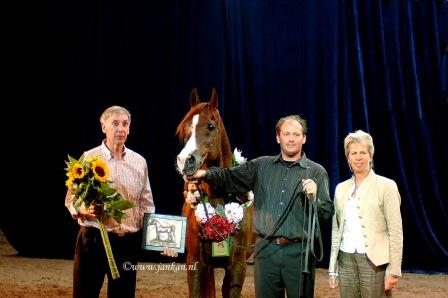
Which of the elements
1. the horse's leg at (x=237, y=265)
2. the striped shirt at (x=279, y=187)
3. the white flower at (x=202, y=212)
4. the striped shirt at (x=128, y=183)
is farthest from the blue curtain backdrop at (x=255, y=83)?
the striped shirt at (x=279, y=187)

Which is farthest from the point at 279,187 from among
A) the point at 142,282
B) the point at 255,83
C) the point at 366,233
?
the point at 255,83

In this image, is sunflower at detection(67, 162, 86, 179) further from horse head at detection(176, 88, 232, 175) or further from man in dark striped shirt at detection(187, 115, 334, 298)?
man in dark striped shirt at detection(187, 115, 334, 298)

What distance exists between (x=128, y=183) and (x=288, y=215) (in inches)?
36.3

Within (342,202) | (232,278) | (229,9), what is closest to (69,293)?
(232,278)

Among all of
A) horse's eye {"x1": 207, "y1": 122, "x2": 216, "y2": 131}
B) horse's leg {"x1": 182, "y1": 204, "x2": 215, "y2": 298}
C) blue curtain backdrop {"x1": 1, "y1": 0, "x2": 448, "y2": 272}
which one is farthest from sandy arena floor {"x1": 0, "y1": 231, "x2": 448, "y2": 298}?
horse's eye {"x1": 207, "y1": 122, "x2": 216, "y2": 131}

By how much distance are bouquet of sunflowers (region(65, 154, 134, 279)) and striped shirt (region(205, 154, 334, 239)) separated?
1.60ft

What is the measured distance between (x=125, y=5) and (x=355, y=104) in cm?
299

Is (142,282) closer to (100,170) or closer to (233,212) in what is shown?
(233,212)

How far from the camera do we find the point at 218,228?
138 inches

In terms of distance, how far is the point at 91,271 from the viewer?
3.14 m

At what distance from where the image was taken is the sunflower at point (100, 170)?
3006 millimetres

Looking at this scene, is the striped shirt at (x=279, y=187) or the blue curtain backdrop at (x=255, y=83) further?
the blue curtain backdrop at (x=255, y=83)

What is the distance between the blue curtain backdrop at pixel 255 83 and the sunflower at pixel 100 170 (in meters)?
4.01

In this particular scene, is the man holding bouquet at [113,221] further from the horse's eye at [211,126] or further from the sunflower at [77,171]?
the horse's eye at [211,126]
